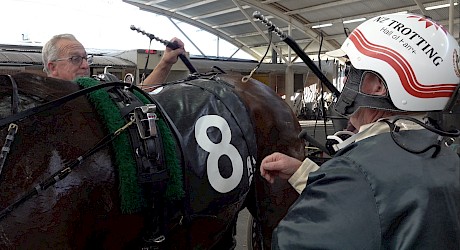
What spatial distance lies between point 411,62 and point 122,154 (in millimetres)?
896

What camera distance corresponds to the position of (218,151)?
75.8 inches

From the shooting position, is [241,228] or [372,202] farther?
[241,228]

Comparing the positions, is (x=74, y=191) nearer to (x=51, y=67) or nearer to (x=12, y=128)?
(x=12, y=128)

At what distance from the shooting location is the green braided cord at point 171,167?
1575 mm

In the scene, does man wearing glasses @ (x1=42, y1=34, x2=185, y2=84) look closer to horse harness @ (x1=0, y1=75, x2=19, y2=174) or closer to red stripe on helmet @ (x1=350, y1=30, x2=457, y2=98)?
horse harness @ (x1=0, y1=75, x2=19, y2=174)

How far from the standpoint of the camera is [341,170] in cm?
93

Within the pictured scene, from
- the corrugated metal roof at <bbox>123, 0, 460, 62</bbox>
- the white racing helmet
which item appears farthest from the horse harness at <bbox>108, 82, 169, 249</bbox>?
the corrugated metal roof at <bbox>123, 0, 460, 62</bbox>

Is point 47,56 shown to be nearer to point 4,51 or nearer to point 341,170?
point 341,170

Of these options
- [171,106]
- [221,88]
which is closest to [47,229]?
[171,106]

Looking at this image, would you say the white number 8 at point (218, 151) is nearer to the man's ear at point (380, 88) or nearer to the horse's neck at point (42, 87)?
the horse's neck at point (42, 87)

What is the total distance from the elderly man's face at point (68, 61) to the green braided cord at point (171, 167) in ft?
3.07

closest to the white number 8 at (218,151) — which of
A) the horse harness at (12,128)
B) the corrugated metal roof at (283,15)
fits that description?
the horse harness at (12,128)

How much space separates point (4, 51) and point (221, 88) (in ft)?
23.8

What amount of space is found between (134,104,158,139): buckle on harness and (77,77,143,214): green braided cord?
0.05 metres
